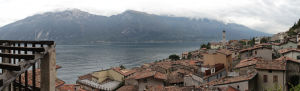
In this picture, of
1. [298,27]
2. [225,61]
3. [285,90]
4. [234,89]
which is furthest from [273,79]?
[298,27]

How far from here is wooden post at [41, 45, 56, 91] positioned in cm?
435

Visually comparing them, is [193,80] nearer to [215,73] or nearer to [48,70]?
[215,73]

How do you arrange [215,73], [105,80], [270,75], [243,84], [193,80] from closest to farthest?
[243,84], [270,75], [193,80], [215,73], [105,80]

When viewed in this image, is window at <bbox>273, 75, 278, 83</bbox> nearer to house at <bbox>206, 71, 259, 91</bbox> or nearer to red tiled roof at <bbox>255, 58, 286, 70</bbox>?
red tiled roof at <bbox>255, 58, 286, 70</bbox>

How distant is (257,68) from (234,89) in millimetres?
3385

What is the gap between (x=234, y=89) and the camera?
59.0 feet

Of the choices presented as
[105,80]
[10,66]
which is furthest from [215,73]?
[10,66]

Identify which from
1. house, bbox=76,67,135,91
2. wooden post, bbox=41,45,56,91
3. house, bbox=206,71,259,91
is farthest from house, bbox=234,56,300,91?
house, bbox=76,67,135,91

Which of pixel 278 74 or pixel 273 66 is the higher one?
pixel 273 66

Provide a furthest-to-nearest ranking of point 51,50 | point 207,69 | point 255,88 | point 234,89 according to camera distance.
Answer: point 207,69
point 255,88
point 234,89
point 51,50

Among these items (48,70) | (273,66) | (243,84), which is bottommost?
(243,84)

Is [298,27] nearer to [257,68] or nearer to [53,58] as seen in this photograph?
[257,68]

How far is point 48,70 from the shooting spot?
438 cm

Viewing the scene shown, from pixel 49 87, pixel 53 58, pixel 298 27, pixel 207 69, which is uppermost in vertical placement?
pixel 298 27
